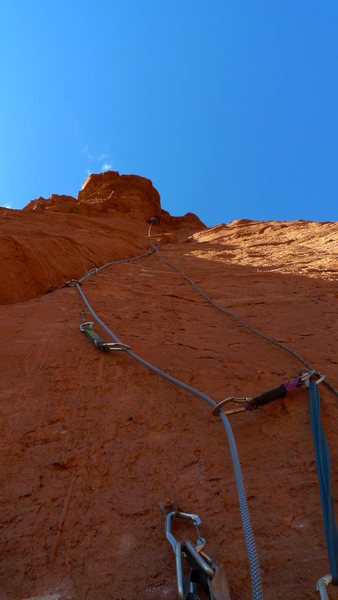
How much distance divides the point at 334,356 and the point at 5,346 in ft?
8.24

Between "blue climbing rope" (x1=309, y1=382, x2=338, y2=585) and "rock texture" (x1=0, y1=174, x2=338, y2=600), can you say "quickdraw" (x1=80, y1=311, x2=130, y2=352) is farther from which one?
"blue climbing rope" (x1=309, y1=382, x2=338, y2=585)

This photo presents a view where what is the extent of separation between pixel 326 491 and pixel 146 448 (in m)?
0.89

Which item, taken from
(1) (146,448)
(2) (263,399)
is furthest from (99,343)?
(2) (263,399)

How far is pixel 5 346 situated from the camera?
3148 mm

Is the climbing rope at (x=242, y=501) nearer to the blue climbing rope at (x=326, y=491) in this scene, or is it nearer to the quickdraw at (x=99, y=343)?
the quickdraw at (x=99, y=343)

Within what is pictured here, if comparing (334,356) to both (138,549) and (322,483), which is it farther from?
(138,549)

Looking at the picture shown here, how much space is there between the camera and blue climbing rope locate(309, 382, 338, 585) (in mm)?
1332

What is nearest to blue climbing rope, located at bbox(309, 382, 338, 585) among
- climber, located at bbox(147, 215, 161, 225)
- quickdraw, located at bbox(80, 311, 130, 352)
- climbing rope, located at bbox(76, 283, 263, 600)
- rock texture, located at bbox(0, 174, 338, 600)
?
rock texture, located at bbox(0, 174, 338, 600)

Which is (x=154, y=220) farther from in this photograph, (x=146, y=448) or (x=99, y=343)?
(x=146, y=448)

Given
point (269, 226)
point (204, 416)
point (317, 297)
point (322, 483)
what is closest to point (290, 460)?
point (322, 483)

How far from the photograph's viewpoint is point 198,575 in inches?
50.8

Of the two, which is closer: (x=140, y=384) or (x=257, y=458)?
(x=257, y=458)

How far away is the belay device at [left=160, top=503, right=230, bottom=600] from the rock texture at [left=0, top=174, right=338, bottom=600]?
102 mm

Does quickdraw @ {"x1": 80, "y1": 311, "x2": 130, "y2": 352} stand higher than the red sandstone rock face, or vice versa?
the red sandstone rock face
